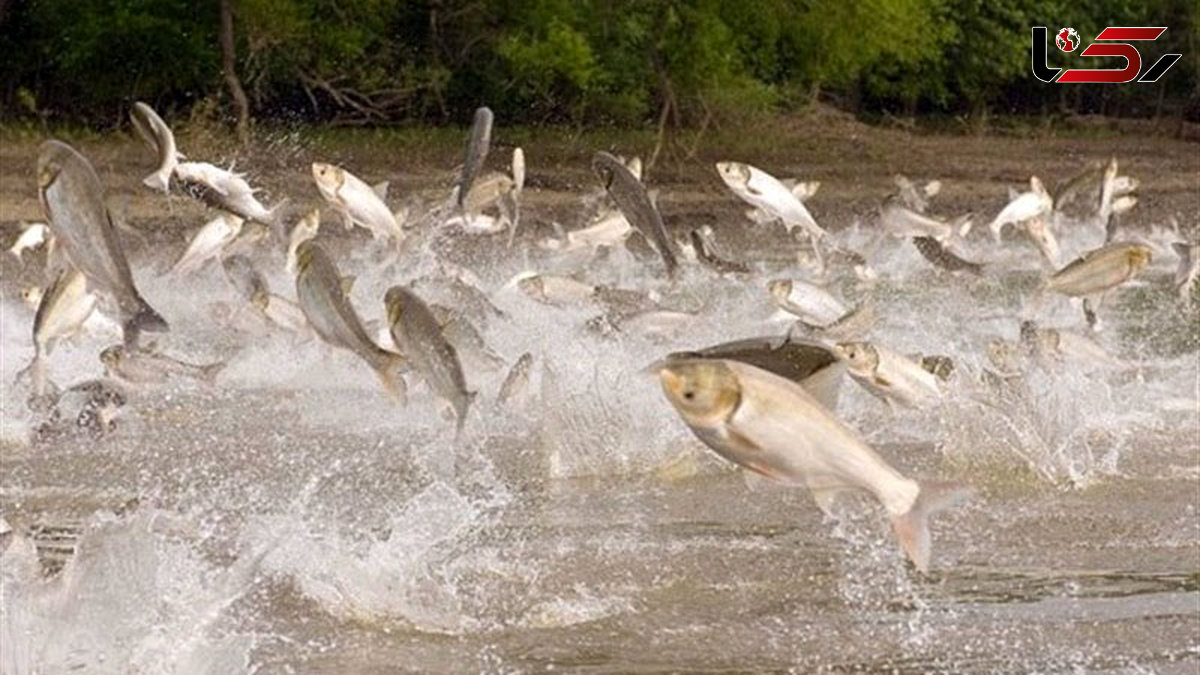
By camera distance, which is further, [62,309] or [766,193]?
[766,193]

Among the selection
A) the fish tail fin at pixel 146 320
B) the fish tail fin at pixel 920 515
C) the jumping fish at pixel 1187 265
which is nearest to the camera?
the fish tail fin at pixel 920 515

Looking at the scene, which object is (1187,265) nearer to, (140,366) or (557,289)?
(557,289)

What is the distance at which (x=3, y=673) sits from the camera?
251 inches

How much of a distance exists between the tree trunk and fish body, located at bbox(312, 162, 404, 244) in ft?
48.5

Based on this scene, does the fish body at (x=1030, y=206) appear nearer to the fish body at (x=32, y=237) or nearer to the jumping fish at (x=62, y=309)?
the fish body at (x=32, y=237)

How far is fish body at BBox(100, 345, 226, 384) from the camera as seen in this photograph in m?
10.2

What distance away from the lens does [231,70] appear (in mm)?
25781

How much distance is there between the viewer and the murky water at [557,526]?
7137mm

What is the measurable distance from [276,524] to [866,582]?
7.02 feet

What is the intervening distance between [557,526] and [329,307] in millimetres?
2114

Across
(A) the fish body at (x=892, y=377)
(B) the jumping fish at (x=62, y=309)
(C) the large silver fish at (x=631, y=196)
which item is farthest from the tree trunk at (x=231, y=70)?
(A) the fish body at (x=892, y=377)

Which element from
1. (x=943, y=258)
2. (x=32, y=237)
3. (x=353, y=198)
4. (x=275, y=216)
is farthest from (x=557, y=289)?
(x=32, y=237)

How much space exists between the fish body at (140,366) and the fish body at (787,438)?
591cm

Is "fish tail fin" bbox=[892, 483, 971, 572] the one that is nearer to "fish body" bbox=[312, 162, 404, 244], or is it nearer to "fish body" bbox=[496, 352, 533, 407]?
"fish body" bbox=[312, 162, 404, 244]
